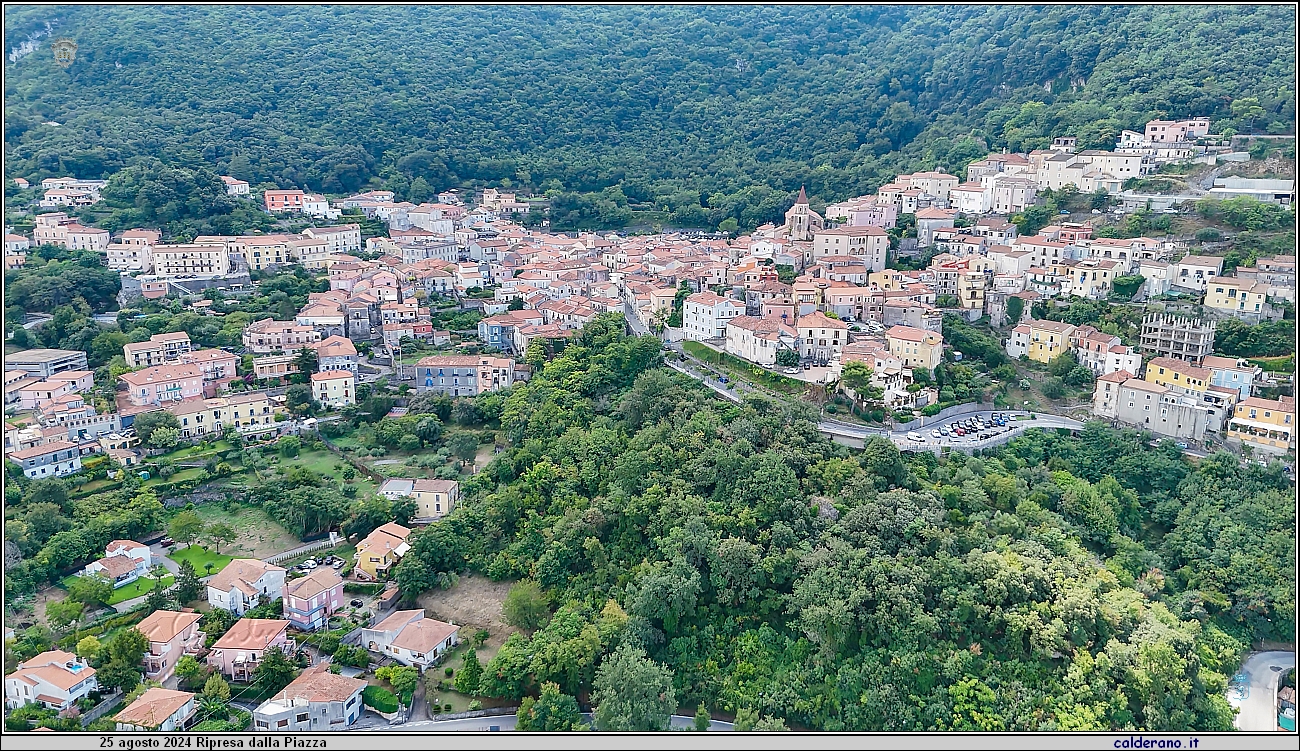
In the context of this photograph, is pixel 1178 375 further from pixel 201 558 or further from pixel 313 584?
pixel 201 558

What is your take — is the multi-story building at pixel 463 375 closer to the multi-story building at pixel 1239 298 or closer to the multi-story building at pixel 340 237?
the multi-story building at pixel 340 237

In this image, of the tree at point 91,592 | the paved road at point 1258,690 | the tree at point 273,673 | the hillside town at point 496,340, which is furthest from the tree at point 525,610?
the paved road at point 1258,690

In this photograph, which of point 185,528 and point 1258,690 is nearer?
point 1258,690

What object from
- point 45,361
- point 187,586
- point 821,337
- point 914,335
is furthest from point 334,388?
point 914,335

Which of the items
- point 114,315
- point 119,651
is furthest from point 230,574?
point 114,315

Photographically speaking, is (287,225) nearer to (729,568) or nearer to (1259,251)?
(729,568)

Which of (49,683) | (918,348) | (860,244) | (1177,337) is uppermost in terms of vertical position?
(860,244)
